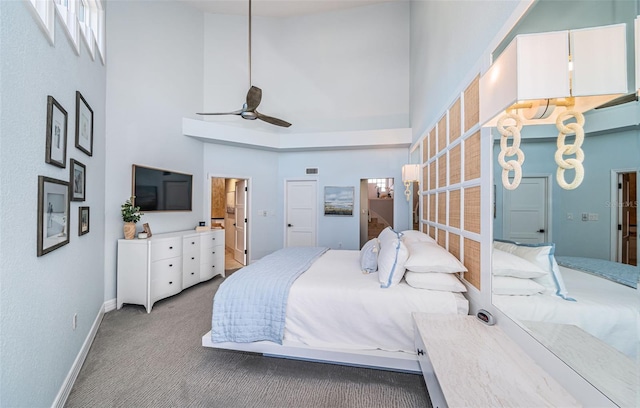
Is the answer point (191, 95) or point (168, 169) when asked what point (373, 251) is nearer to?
point (168, 169)

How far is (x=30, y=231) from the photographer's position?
4.34ft

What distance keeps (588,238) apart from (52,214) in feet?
9.19

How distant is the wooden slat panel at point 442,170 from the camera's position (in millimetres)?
2353

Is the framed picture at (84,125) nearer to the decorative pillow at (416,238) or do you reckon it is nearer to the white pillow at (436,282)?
the white pillow at (436,282)

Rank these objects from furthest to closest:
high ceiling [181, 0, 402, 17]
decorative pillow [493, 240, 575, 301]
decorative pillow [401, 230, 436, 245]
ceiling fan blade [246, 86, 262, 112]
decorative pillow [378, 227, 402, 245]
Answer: high ceiling [181, 0, 402, 17] < ceiling fan blade [246, 86, 262, 112] < decorative pillow [401, 230, 436, 245] < decorative pillow [378, 227, 402, 245] < decorative pillow [493, 240, 575, 301]

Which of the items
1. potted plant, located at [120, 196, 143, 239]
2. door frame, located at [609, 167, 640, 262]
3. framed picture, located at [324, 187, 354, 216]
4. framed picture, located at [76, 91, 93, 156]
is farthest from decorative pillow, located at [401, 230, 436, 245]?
potted plant, located at [120, 196, 143, 239]

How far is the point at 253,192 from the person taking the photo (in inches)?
205

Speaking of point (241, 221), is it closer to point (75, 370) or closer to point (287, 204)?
point (287, 204)

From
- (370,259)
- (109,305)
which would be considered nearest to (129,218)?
(109,305)

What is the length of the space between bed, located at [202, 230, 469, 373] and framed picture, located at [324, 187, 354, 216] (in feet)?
11.1

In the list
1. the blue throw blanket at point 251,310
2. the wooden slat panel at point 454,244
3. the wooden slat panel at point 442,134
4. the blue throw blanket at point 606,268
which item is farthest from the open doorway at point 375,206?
the blue throw blanket at point 606,268

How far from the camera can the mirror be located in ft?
2.41

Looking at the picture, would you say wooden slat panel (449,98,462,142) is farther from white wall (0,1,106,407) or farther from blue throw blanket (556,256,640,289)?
white wall (0,1,106,407)

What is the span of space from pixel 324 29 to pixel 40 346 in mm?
6135
